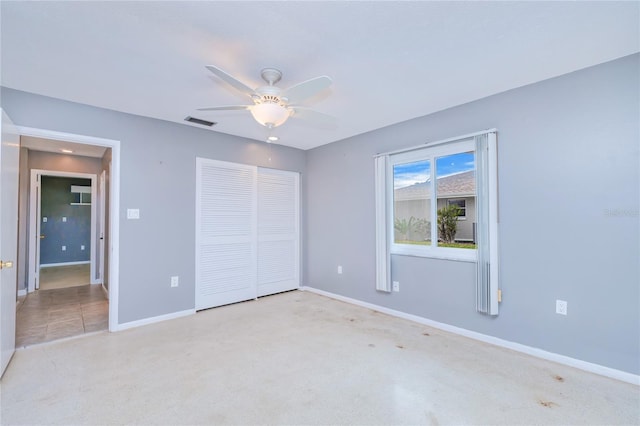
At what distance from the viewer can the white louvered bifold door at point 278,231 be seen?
15.0ft

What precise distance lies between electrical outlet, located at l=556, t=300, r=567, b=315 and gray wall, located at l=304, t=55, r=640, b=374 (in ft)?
0.11

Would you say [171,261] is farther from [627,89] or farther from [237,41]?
[627,89]

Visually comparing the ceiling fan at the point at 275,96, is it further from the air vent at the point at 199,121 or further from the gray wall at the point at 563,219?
the gray wall at the point at 563,219

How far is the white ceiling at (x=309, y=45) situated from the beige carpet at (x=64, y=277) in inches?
163

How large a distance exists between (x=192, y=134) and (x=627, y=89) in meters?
4.39

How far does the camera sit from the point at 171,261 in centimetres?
362

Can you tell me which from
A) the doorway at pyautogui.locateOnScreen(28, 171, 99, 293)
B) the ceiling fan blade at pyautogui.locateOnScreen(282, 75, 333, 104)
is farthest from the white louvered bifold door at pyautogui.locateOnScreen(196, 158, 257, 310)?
the doorway at pyautogui.locateOnScreen(28, 171, 99, 293)

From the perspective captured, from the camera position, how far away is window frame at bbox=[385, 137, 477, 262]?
313 cm

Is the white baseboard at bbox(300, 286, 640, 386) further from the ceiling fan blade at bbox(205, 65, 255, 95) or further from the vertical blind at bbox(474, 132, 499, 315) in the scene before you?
the ceiling fan blade at bbox(205, 65, 255, 95)

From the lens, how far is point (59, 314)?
3.68 meters

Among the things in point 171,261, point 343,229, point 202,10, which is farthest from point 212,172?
point 202,10

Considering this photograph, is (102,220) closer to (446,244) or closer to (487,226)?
(446,244)

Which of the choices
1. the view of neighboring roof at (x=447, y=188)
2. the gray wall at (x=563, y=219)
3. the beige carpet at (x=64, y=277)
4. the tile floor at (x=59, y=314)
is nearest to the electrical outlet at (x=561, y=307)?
the gray wall at (x=563, y=219)

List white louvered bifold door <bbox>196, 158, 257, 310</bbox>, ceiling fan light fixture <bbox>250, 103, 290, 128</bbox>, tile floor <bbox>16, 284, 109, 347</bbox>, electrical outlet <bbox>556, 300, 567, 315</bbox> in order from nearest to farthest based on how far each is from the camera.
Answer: ceiling fan light fixture <bbox>250, 103, 290, 128</bbox>
electrical outlet <bbox>556, 300, 567, 315</bbox>
tile floor <bbox>16, 284, 109, 347</bbox>
white louvered bifold door <bbox>196, 158, 257, 310</bbox>
